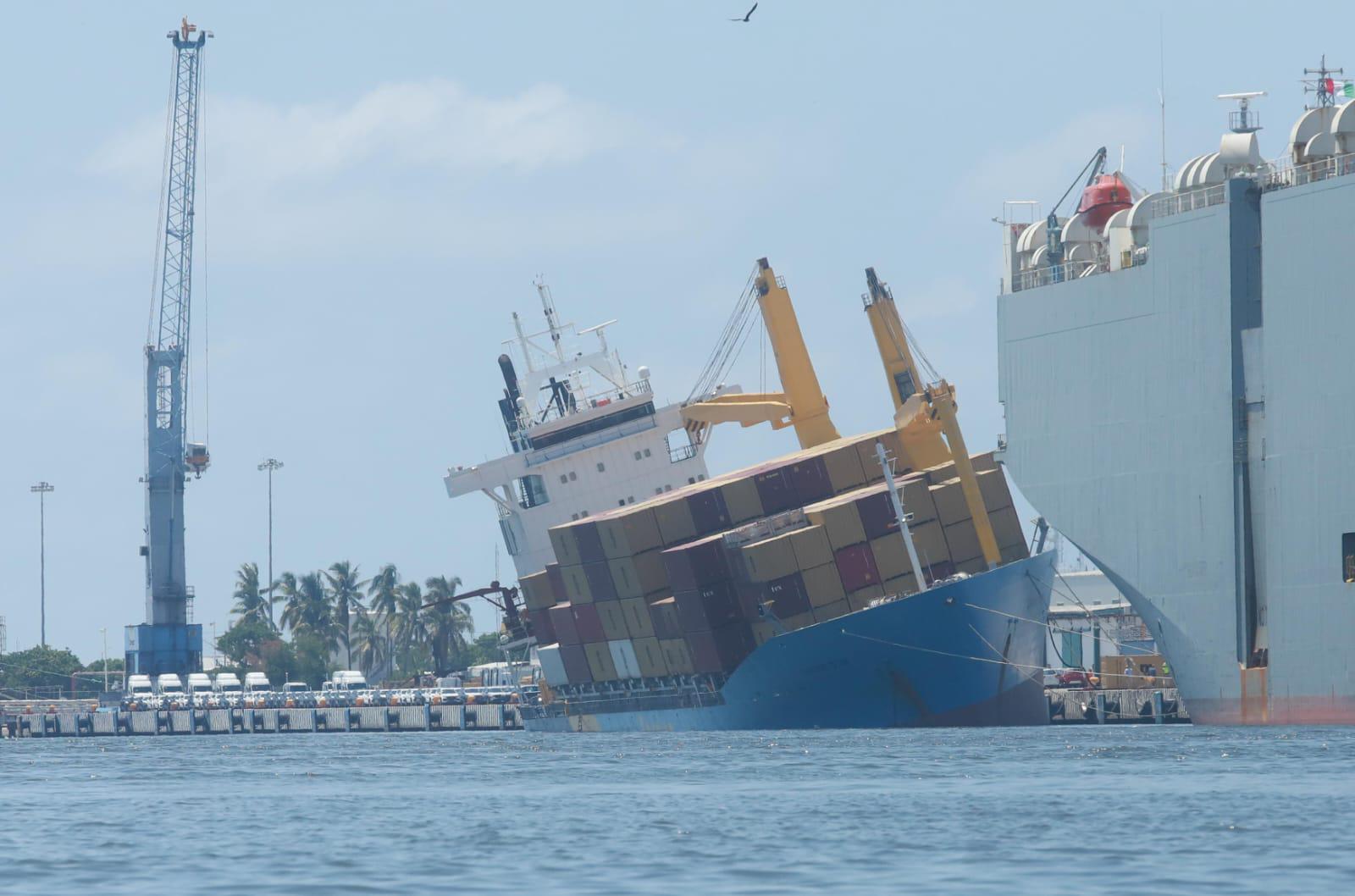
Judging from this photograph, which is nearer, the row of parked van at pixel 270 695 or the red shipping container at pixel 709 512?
the red shipping container at pixel 709 512

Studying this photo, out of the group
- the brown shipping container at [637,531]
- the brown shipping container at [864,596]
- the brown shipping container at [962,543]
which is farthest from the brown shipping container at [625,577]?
the brown shipping container at [962,543]

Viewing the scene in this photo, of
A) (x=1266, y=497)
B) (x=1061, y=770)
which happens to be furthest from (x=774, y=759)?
(x=1266, y=497)

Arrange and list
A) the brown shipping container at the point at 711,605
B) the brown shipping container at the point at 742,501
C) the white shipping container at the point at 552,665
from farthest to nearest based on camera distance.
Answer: the white shipping container at the point at 552,665 → the brown shipping container at the point at 742,501 → the brown shipping container at the point at 711,605

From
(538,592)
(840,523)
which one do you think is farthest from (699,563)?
(538,592)

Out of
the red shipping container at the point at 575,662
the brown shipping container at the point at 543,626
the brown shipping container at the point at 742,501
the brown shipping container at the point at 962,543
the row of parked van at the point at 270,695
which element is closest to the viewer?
the brown shipping container at the point at 962,543

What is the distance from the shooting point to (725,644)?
73000mm

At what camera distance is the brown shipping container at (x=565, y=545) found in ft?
256

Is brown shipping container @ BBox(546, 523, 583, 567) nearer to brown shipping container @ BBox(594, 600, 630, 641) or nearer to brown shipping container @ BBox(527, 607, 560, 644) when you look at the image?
brown shipping container @ BBox(594, 600, 630, 641)

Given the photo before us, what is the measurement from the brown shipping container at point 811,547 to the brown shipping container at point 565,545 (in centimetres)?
1107

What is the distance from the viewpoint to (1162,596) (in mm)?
58438

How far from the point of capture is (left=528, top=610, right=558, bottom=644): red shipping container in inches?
3401

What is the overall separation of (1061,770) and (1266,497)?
1163 centimetres

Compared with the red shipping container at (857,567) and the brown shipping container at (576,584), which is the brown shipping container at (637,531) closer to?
the brown shipping container at (576,584)

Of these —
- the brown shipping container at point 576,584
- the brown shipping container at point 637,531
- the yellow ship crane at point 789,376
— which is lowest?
the brown shipping container at point 576,584
